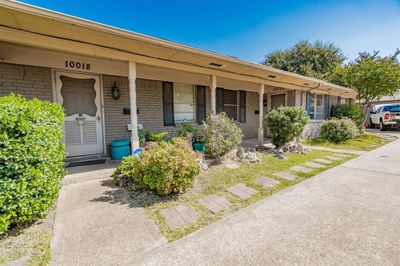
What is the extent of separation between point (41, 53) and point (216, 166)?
14.7 ft

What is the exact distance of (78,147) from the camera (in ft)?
16.0

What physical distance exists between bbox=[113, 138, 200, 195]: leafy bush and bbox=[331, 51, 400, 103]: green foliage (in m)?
11.3

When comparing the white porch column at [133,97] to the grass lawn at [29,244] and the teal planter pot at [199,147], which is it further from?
the grass lawn at [29,244]

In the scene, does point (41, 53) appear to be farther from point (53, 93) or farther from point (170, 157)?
point (170, 157)

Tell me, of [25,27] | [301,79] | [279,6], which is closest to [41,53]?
[25,27]

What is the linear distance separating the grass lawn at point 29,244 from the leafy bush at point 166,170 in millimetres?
1288

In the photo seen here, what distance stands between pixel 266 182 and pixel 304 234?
1.65 meters

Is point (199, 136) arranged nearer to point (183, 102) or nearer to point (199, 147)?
point (199, 147)

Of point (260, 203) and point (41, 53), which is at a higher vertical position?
point (41, 53)

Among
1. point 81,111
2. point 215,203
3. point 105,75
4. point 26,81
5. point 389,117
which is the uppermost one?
point 105,75

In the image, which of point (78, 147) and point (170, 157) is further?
point (78, 147)

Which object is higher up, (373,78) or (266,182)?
(373,78)

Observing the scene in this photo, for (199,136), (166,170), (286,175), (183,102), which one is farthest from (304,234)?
(183,102)

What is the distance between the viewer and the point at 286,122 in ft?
19.7
